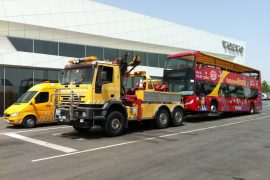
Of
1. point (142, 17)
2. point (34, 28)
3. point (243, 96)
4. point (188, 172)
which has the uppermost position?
point (142, 17)

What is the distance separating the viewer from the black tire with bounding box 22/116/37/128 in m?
14.8

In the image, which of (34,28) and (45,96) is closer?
(45,96)

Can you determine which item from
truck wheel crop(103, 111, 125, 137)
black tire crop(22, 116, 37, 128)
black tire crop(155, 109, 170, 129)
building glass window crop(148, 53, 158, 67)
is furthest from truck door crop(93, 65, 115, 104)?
building glass window crop(148, 53, 158, 67)

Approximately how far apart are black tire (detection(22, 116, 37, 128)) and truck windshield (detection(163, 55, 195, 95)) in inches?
307

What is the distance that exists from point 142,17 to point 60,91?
2153 centimetres

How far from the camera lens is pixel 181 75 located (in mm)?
16859

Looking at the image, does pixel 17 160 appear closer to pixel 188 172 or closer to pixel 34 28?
pixel 188 172

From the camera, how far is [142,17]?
31.3 m

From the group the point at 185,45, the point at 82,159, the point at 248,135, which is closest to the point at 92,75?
the point at 82,159

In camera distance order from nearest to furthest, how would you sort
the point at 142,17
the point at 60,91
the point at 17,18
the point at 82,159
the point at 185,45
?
1. the point at 82,159
2. the point at 60,91
3. the point at 17,18
4. the point at 142,17
5. the point at 185,45

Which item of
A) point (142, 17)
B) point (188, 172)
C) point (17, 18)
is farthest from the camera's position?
point (142, 17)

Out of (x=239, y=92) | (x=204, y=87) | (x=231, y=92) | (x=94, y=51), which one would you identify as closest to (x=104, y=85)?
(x=204, y=87)

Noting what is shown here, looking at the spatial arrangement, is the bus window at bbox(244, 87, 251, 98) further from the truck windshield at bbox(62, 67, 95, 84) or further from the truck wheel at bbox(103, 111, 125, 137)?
the truck windshield at bbox(62, 67, 95, 84)

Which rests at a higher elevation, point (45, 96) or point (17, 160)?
point (45, 96)
